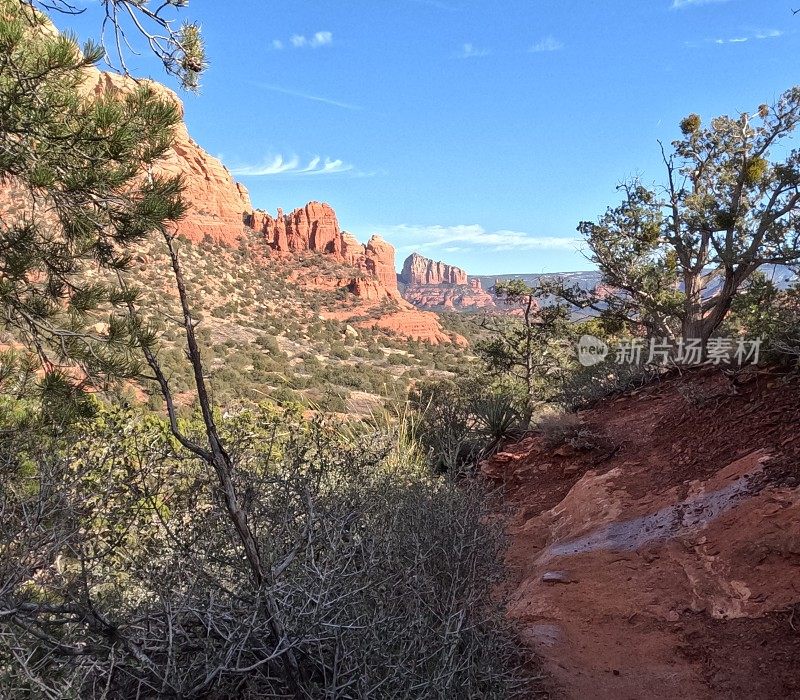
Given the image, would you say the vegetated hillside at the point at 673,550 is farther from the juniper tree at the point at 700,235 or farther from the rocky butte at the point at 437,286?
the rocky butte at the point at 437,286

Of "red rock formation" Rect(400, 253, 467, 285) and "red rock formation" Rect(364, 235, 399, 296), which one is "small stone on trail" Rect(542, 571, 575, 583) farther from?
"red rock formation" Rect(400, 253, 467, 285)

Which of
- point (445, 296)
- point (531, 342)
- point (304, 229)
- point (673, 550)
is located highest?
point (304, 229)

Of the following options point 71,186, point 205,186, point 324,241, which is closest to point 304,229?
point 324,241

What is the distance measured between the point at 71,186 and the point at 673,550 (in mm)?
4746

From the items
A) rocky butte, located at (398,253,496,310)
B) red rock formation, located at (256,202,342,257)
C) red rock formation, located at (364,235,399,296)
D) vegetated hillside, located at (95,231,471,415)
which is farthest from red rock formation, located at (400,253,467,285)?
vegetated hillside, located at (95,231,471,415)

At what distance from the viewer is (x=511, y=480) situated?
23.6ft

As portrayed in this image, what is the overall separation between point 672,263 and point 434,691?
1214 centimetres

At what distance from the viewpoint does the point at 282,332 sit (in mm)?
34688

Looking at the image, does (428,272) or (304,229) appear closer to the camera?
(304,229)

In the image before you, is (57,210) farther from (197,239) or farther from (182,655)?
(197,239)

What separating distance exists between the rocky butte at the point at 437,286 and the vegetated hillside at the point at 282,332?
51698mm

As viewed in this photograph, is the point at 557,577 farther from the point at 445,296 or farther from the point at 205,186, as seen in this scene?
the point at 445,296

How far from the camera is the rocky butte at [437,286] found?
109 metres

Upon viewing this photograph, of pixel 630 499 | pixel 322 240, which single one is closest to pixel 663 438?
pixel 630 499
